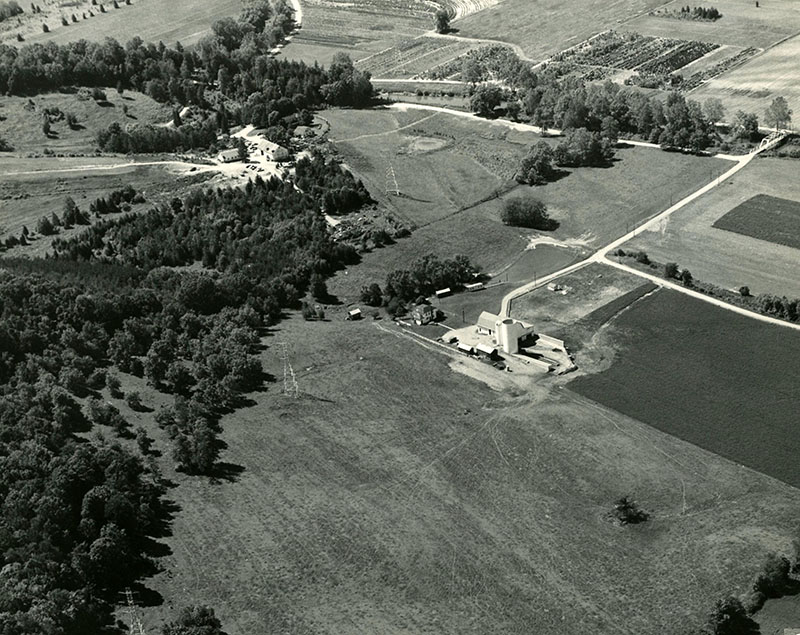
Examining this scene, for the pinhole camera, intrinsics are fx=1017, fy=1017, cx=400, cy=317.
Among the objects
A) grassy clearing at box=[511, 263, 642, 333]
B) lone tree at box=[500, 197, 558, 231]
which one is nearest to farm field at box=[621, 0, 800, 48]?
lone tree at box=[500, 197, 558, 231]

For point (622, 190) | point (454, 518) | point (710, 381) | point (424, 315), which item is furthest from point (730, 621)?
point (622, 190)

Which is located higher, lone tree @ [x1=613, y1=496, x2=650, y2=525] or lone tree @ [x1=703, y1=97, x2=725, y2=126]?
lone tree @ [x1=703, y1=97, x2=725, y2=126]

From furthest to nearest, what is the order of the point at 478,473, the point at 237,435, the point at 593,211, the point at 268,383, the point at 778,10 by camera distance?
the point at 778,10 → the point at 593,211 → the point at 268,383 → the point at 237,435 → the point at 478,473

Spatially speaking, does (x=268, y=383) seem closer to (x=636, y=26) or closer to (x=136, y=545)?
(x=136, y=545)

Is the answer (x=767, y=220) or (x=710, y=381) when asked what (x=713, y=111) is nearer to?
(x=767, y=220)

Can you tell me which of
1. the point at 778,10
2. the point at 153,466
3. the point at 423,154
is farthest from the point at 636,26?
the point at 153,466

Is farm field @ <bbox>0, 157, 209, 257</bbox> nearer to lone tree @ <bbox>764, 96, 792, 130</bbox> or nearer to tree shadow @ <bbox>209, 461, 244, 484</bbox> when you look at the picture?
tree shadow @ <bbox>209, 461, 244, 484</bbox>
